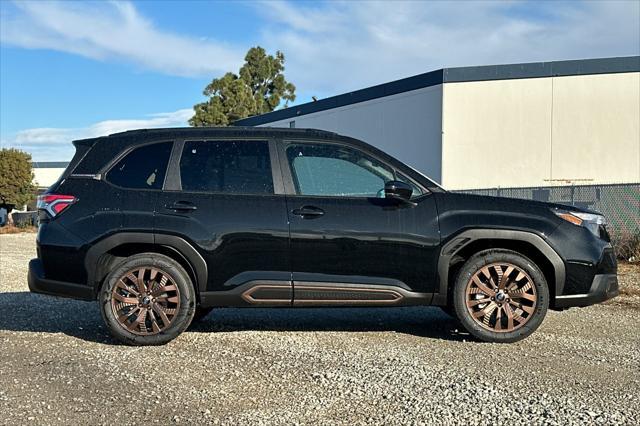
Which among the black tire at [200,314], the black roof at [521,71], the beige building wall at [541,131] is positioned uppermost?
the black roof at [521,71]

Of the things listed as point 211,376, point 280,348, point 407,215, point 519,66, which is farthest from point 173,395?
point 519,66

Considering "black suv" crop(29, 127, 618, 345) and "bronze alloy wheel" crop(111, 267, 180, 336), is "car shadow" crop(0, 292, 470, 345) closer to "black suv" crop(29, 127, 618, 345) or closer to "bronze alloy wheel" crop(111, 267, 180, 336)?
"bronze alloy wheel" crop(111, 267, 180, 336)

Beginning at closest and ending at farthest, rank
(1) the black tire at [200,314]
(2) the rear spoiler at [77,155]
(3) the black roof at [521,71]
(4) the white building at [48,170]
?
(2) the rear spoiler at [77,155] → (1) the black tire at [200,314] → (3) the black roof at [521,71] → (4) the white building at [48,170]

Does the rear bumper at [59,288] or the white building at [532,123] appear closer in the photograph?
the rear bumper at [59,288]

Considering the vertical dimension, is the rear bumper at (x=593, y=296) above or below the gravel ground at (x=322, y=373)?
above

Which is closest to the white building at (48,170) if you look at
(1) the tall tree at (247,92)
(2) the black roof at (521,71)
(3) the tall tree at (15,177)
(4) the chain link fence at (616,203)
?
(1) the tall tree at (247,92)

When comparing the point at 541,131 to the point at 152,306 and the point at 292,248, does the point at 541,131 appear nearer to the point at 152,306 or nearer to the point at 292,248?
the point at 292,248

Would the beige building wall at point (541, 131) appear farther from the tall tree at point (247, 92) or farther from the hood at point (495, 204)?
the tall tree at point (247, 92)

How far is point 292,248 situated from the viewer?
5488mm

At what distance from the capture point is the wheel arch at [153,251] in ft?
18.0

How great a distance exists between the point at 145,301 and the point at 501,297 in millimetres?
3141

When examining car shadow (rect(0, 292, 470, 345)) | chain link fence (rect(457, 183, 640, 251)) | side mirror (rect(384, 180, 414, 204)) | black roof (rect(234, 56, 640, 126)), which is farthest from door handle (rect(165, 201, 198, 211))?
black roof (rect(234, 56, 640, 126))

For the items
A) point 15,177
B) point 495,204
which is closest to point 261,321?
point 495,204

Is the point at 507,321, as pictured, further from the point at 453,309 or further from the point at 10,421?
the point at 10,421
